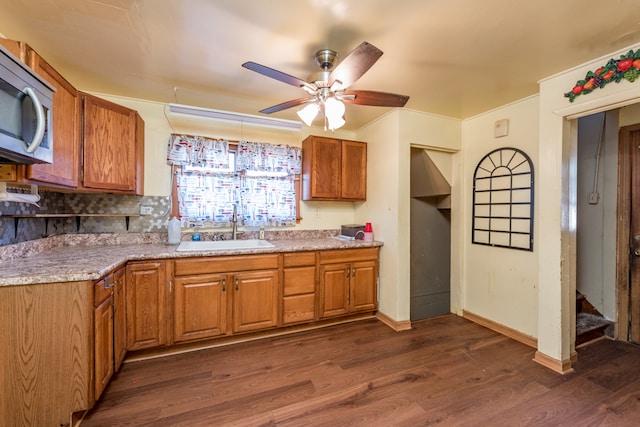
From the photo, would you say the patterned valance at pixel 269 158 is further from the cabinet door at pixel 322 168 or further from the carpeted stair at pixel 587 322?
the carpeted stair at pixel 587 322

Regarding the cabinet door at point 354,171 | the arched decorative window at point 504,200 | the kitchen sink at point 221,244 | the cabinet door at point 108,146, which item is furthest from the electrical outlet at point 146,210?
the arched decorative window at point 504,200

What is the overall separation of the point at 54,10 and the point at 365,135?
271 cm

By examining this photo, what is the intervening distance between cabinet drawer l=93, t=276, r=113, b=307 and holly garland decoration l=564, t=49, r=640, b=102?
3422 millimetres

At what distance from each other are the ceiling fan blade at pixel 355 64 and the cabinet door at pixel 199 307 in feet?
5.97

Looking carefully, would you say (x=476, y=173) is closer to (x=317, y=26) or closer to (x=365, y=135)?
(x=365, y=135)

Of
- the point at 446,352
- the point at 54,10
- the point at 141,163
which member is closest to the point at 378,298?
the point at 446,352

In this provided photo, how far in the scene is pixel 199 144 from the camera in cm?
276

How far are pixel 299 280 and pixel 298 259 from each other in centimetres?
21

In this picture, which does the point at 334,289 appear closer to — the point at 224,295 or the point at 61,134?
the point at 224,295

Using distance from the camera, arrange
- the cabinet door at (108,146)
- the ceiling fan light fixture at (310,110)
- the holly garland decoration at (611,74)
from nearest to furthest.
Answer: the holly garland decoration at (611,74) < the ceiling fan light fixture at (310,110) < the cabinet door at (108,146)

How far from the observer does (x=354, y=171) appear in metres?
3.17

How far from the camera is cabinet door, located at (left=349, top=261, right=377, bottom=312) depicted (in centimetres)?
284

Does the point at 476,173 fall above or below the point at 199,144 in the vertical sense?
below

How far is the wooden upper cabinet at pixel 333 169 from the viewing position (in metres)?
2.99
